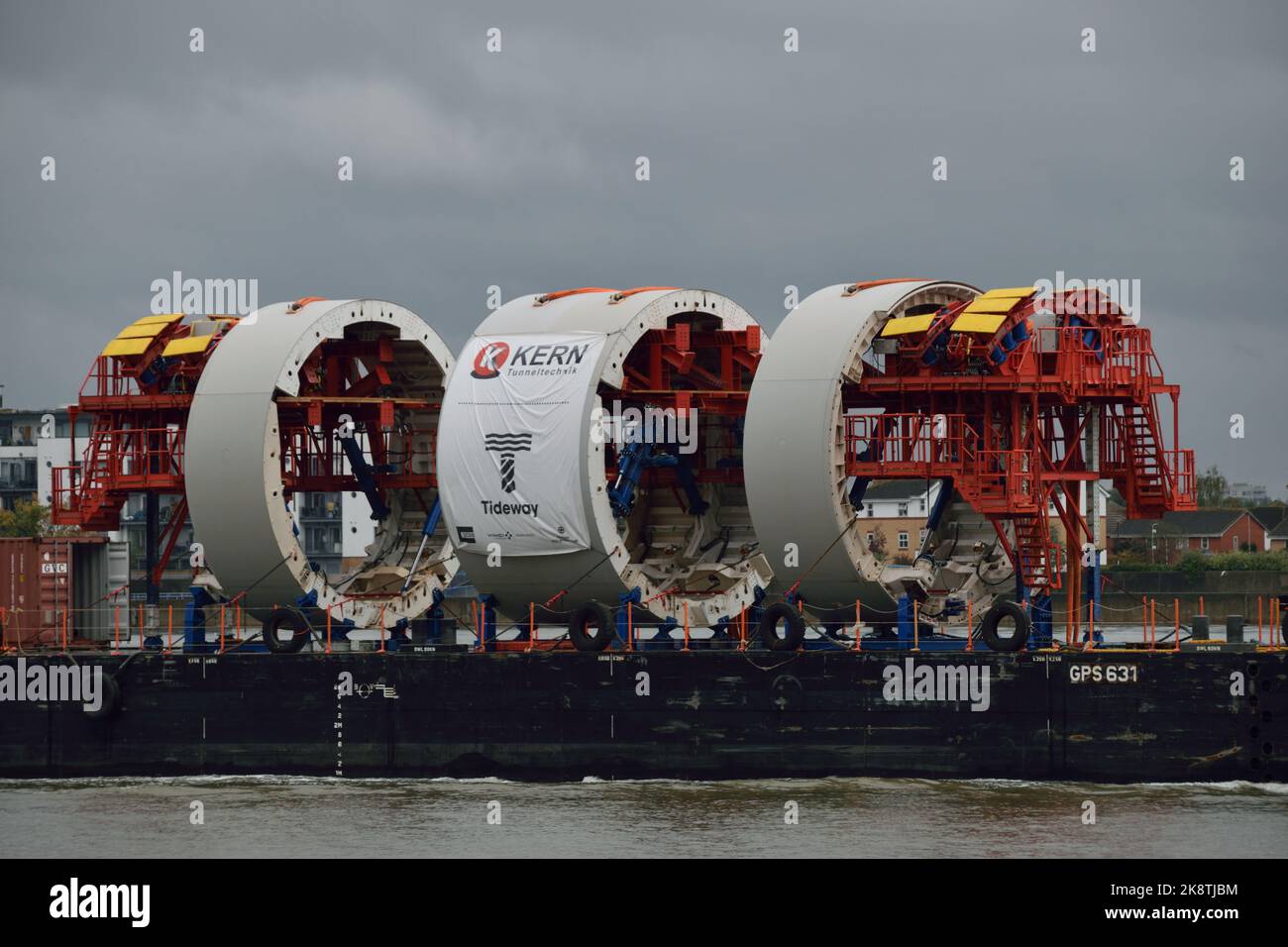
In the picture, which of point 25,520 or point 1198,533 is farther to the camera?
point 1198,533

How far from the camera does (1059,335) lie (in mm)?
52375

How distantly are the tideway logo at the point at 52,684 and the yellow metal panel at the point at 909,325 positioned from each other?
19633 mm

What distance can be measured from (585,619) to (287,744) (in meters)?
7.44

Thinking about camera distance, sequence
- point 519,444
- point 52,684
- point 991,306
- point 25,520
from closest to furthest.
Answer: point 991,306 < point 519,444 < point 52,684 < point 25,520

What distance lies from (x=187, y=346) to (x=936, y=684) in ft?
67.3

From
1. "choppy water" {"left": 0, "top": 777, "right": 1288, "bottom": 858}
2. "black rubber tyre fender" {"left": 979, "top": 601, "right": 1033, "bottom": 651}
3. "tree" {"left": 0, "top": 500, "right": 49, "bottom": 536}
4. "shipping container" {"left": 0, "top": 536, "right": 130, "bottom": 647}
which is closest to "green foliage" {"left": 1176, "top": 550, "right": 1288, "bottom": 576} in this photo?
"black rubber tyre fender" {"left": 979, "top": 601, "right": 1033, "bottom": 651}

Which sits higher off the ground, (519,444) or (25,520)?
(519,444)

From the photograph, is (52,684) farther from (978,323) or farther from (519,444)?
(978,323)

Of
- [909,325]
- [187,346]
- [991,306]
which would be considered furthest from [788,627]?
[187,346]

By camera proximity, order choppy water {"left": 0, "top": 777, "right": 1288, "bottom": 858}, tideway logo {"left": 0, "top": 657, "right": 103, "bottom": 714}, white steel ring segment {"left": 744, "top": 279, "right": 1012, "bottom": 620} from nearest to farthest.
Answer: choppy water {"left": 0, "top": 777, "right": 1288, "bottom": 858} < white steel ring segment {"left": 744, "top": 279, "right": 1012, "bottom": 620} < tideway logo {"left": 0, "top": 657, "right": 103, "bottom": 714}

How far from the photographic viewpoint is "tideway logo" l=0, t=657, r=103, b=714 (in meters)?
56.0

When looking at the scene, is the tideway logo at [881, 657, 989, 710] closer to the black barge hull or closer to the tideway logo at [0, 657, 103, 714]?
the black barge hull

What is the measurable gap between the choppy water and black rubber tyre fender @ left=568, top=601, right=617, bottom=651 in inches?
120

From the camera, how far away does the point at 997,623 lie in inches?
1989
